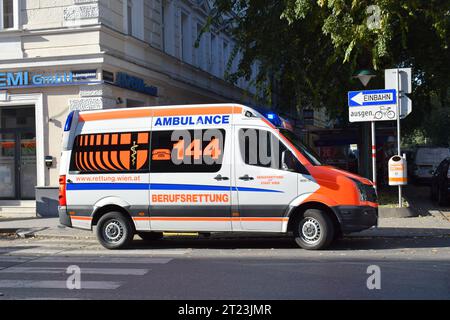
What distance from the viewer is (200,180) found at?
9.41 meters

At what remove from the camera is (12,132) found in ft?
53.3

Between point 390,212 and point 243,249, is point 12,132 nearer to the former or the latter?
point 243,249

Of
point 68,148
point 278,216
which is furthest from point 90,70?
point 278,216

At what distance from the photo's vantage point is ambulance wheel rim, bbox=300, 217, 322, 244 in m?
9.12

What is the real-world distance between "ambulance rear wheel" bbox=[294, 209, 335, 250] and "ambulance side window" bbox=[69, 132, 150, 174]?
2.96m

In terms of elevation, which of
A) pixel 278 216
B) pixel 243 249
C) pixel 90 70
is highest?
pixel 90 70

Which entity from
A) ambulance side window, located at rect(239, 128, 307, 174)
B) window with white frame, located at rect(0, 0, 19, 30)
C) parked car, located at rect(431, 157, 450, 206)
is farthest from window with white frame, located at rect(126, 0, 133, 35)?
parked car, located at rect(431, 157, 450, 206)

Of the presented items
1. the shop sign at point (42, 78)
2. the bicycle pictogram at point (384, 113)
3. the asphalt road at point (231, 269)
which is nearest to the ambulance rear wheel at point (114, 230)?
the asphalt road at point (231, 269)

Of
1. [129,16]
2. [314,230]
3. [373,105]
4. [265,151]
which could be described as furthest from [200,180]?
[129,16]

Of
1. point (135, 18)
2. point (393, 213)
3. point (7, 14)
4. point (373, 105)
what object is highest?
point (135, 18)

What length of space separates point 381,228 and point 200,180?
4446 millimetres

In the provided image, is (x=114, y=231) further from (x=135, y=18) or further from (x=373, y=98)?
(x=135, y=18)

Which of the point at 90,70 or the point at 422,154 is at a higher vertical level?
the point at 90,70
